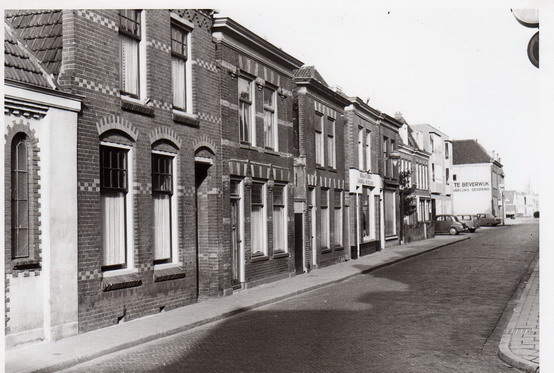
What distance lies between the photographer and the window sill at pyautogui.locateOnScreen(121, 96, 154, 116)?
38.8 feet

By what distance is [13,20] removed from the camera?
37.5 ft

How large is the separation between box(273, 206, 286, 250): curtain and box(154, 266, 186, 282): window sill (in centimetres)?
588

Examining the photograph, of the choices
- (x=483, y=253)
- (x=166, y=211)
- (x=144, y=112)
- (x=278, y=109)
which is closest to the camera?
(x=144, y=112)

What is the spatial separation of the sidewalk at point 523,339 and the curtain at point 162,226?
24.1 ft

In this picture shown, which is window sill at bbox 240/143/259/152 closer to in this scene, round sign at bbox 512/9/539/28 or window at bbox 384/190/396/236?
round sign at bbox 512/9/539/28

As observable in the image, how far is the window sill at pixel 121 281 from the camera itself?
11.2 metres

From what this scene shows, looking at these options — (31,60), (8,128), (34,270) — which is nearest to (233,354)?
(34,270)

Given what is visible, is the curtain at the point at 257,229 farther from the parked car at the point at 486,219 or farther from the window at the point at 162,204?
the parked car at the point at 486,219

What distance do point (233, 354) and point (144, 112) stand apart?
18.9ft

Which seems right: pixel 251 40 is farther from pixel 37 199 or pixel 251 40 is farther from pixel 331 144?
pixel 331 144

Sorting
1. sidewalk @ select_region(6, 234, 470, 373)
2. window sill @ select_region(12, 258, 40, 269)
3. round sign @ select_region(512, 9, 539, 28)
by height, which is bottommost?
sidewalk @ select_region(6, 234, 470, 373)

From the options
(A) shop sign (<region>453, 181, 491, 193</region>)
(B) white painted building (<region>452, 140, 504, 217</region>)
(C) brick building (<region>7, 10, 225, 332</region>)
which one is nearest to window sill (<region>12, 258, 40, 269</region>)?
(C) brick building (<region>7, 10, 225, 332</region>)

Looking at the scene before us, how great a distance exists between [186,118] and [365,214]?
17132mm

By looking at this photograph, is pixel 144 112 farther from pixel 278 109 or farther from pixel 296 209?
pixel 296 209
